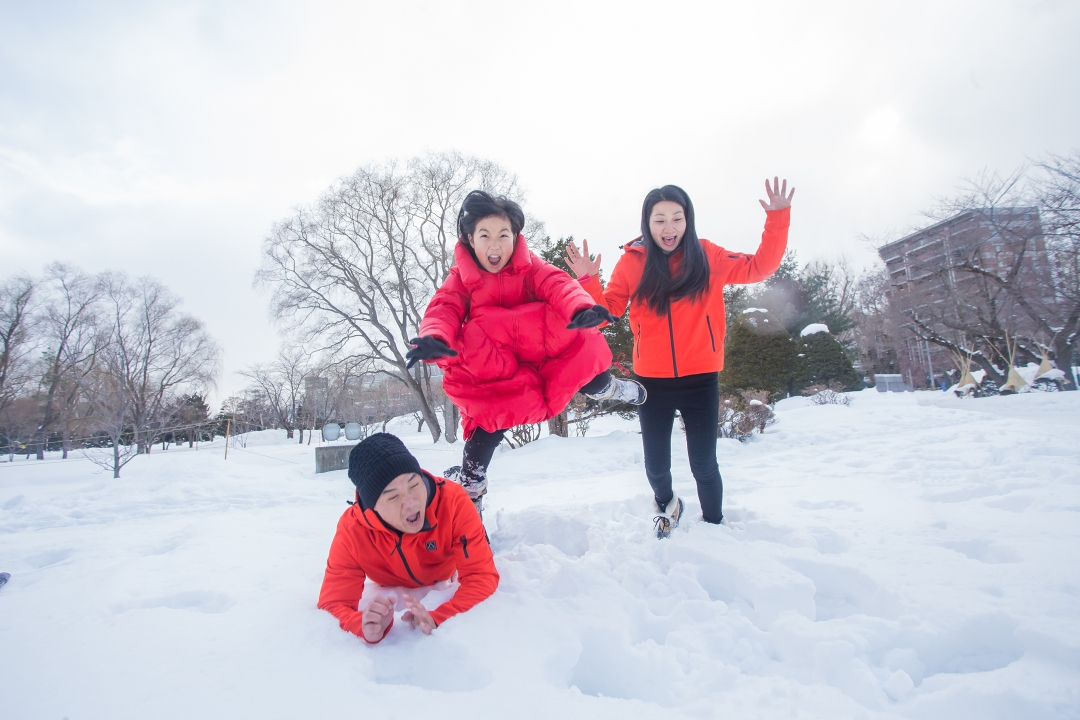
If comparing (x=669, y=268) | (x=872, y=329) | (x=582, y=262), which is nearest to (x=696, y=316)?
(x=669, y=268)

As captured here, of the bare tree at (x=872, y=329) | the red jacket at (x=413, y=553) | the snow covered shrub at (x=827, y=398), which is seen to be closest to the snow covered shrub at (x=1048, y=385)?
the snow covered shrub at (x=827, y=398)

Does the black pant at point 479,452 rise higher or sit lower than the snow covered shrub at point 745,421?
higher

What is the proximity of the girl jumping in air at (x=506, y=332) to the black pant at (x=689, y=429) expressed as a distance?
0.36 metres

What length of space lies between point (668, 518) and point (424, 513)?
4.36ft

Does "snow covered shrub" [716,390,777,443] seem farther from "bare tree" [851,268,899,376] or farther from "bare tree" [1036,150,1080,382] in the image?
"bare tree" [851,268,899,376]

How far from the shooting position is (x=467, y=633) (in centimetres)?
148

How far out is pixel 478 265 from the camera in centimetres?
235

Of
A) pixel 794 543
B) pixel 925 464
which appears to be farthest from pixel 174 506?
pixel 925 464

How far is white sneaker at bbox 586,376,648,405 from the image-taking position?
2.46m

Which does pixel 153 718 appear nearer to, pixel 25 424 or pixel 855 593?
pixel 855 593

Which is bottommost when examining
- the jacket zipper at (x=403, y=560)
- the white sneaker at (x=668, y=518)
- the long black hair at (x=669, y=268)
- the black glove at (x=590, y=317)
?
the white sneaker at (x=668, y=518)

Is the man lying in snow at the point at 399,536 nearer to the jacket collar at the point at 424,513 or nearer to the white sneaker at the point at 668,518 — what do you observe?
the jacket collar at the point at 424,513

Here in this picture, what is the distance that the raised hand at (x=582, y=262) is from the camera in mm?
2729

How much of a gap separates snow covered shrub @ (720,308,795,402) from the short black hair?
13202 millimetres
